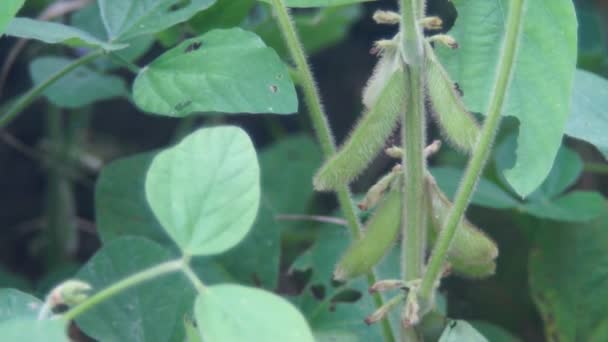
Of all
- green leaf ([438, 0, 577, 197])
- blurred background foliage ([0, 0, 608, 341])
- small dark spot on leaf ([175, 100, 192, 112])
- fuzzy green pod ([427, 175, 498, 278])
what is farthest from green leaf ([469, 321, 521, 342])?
small dark spot on leaf ([175, 100, 192, 112])

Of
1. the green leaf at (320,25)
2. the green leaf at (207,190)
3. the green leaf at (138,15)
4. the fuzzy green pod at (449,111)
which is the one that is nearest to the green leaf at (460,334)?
the fuzzy green pod at (449,111)

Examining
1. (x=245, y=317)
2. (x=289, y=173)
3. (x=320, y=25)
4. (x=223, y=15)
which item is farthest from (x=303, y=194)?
(x=245, y=317)

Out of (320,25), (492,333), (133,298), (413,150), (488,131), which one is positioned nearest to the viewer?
(488,131)

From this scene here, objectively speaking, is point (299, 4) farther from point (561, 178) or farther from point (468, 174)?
point (561, 178)

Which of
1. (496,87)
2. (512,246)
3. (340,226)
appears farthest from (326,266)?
(496,87)

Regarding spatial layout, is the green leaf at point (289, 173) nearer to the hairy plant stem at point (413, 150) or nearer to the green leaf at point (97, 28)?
the green leaf at point (97, 28)

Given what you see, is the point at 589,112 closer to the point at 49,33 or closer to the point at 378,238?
the point at 378,238

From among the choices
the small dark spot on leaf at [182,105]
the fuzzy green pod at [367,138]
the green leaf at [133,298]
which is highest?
the small dark spot on leaf at [182,105]

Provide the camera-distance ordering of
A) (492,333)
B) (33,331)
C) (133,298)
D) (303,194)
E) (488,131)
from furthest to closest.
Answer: (303,194), (492,333), (133,298), (488,131), (33,331)
